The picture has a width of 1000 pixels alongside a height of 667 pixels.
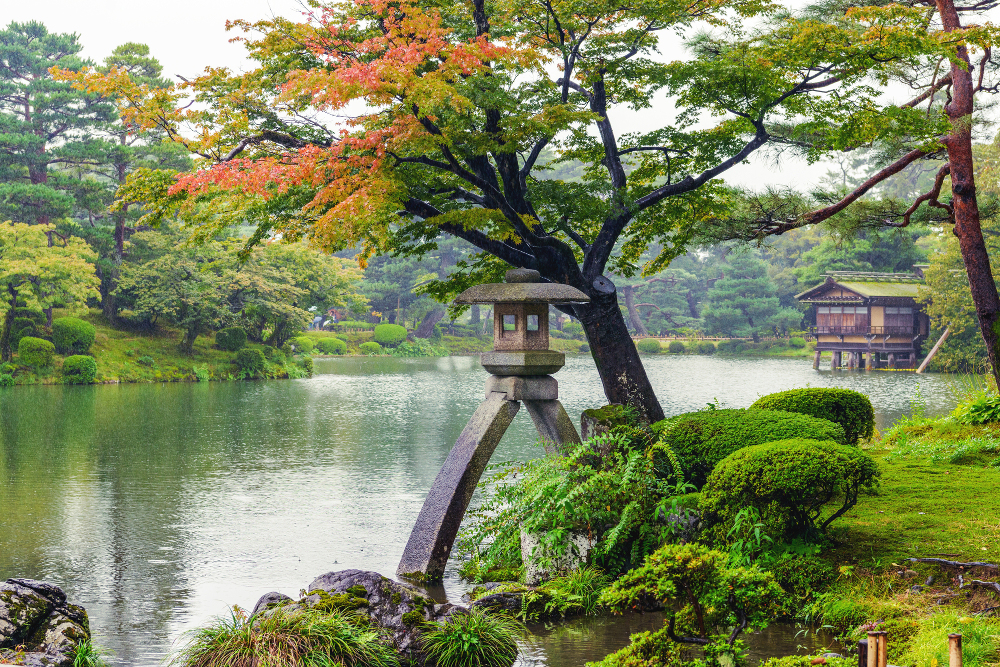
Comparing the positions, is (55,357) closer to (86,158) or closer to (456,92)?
(86,158)

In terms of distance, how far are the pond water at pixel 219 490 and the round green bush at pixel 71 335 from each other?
251 centimetres

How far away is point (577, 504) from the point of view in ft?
20.7

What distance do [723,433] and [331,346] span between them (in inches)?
1583

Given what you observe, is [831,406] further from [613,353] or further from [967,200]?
[967,200]

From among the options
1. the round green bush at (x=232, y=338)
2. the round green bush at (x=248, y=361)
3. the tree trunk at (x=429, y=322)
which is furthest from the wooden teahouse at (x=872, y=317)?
the round green bush at (x=232, y=338)

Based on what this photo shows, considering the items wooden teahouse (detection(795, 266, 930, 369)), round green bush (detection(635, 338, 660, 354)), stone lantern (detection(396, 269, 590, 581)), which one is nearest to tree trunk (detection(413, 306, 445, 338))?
round green bush (detection(635, 338, 660, 354))

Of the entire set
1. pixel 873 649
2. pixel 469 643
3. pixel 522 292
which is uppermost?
pixel 522 292

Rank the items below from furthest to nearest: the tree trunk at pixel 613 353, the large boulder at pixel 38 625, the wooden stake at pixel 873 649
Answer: the tree trunk at pixel 613 353
the large boulder at pixel 38 625
the wooden stake at pixel 873 649

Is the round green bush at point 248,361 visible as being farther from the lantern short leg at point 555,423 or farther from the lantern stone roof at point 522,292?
the lantern short leg at point 555,423

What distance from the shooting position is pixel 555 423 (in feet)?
22.8

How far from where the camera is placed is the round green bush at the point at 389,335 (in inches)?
1837

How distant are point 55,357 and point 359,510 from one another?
21492 mm

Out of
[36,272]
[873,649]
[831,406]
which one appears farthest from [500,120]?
[36,272]

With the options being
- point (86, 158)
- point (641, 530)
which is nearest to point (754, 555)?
point (641, 530)
